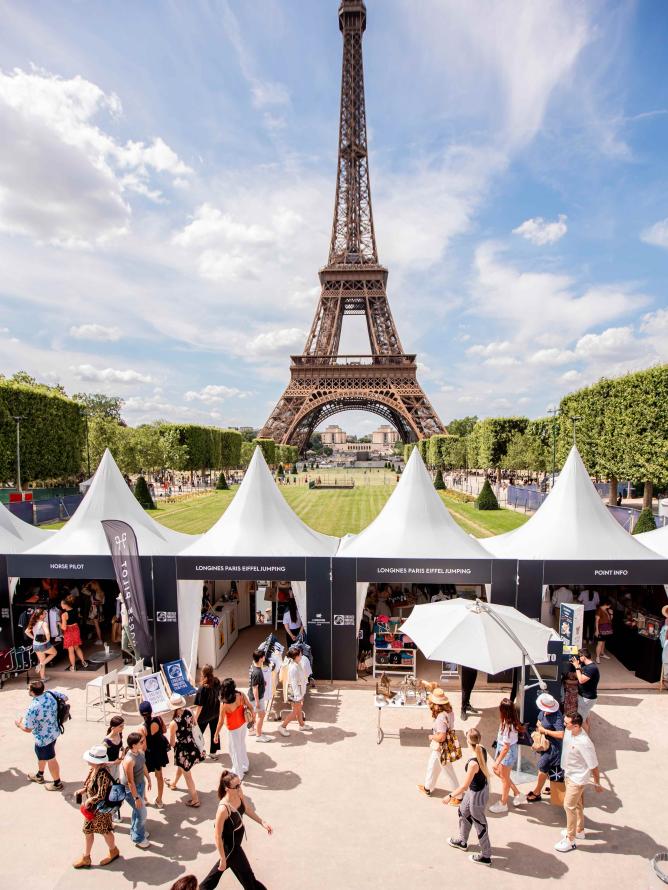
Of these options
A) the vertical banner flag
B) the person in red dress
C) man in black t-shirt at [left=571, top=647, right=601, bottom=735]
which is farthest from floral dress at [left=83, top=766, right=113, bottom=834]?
man in black t-shirt at [left=571, top=647, right=601, bottom=735]

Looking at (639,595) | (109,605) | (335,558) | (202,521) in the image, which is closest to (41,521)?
(202,521)

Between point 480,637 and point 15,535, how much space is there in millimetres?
10660

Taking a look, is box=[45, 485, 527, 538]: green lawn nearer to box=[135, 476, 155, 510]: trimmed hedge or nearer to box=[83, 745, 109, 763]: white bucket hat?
box=[135, 476, 155, 510]: trimmed hedge

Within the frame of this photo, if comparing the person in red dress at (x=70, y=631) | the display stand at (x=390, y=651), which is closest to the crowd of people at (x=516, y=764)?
the display stand at (x=390, y=651)

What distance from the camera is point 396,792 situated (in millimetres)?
6387

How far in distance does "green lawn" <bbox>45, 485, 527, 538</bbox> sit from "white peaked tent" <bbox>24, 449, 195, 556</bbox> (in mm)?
12271

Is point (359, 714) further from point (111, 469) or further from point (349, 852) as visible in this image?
point (111, 469)

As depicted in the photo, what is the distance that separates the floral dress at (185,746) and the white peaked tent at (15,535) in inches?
262

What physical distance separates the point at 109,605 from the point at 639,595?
12.3 m

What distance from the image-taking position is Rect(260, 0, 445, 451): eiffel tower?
57.9m

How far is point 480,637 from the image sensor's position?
694 centimetres

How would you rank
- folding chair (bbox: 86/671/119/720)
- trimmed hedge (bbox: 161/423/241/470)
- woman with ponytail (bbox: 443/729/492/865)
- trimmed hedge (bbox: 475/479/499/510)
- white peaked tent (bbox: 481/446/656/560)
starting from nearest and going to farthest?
woman with ponytail (bbox: 443/729/492/865) < folding chair (bbox: 86/671/119/720) < white peaked tent (bbox: 481/446/656/560) < trimmed hedge (bbox: 475/479/499/510) < trimmed hedge (bbox: 161/423/241/470)

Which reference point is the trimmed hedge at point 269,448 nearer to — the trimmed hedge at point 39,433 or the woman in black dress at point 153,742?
the trimmed hedge at point 39,433

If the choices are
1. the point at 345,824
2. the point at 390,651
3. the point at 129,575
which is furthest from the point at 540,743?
the point at 129,575
